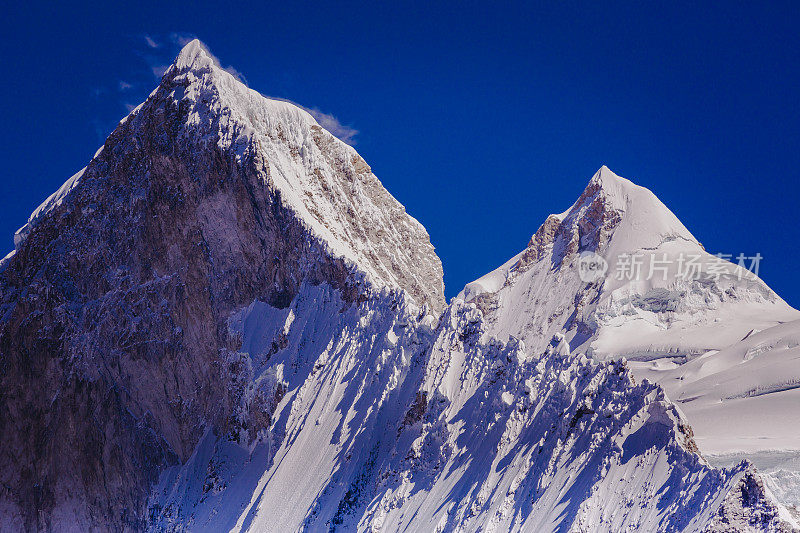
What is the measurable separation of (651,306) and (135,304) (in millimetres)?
65137

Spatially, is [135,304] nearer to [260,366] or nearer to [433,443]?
[260,366]

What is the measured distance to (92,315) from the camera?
3184 inches

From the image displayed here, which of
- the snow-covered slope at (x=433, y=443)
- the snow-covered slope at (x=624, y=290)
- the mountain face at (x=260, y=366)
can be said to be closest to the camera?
the snow-covered slope at (x=433, y=443)

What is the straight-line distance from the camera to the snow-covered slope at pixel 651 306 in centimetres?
8856

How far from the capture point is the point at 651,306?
11888 cm

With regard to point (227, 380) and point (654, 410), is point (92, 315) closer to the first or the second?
point (227, 380)

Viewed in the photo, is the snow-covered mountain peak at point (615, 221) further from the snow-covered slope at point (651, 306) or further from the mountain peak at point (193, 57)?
the mountain peak at point (193, 57)

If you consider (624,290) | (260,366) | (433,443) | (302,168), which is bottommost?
(433,443)

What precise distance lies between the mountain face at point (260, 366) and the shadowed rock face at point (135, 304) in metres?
0.18

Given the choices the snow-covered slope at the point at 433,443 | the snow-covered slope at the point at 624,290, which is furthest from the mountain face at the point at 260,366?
the snow-covered slope at the point at 624,290

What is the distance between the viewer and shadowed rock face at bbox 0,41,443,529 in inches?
2955

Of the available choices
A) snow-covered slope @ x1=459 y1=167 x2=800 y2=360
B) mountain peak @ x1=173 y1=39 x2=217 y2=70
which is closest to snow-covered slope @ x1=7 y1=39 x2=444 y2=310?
mountain peak @ x1=173 y1=39 x2=217 y2=70

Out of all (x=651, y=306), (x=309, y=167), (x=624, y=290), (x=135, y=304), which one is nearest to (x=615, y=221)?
(x=624, y=290)

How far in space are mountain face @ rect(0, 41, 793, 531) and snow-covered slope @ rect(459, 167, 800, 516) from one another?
84.6ft
